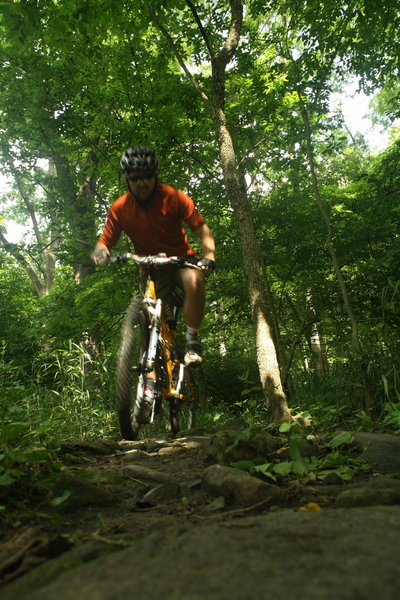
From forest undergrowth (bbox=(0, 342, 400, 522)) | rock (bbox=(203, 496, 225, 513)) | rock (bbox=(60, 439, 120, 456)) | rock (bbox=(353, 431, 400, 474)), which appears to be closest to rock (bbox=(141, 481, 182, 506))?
rock (bbox=(203, 496, 225, 513))

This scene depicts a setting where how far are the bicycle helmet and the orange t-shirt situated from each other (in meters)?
0.25

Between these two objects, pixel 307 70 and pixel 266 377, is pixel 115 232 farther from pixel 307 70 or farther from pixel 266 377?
pixel 307 70

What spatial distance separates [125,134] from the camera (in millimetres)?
7020

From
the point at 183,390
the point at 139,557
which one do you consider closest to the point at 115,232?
the point at 183,390

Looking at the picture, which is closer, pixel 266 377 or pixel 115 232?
pixel 115 232

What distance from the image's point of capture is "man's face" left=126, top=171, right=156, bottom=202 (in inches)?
147

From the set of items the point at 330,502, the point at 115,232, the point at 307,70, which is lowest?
the point at 330,502

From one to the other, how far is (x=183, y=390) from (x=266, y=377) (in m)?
0.91

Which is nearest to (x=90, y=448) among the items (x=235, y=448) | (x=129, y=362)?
(x=129, y=362)

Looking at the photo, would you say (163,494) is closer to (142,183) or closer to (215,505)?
(215,505)

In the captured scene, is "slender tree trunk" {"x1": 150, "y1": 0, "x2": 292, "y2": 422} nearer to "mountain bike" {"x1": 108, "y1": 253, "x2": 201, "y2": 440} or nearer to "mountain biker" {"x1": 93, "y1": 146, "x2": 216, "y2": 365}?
"mountain biker" {"x1": 93, "y1": 146, "x2": 216, "y2": 365}

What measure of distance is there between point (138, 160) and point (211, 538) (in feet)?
10.7

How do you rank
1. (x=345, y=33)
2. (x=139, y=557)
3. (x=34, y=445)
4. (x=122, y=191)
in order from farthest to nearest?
(x=122, y=191) < (x=345, y=33) < (x=34, y=445) < (x=139, y=557)

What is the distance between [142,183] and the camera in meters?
3.79
